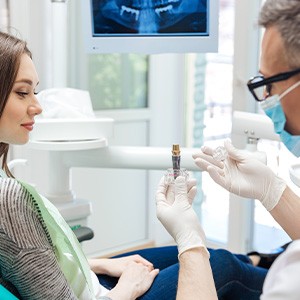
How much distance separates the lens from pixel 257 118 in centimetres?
184

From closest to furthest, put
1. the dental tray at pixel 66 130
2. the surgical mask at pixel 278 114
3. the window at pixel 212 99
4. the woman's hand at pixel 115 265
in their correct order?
the surgical mask at pixel 278 114
the woman's hand at pixel 115 265
the dental tray at pixel 66 130
the window at pixel 212 99

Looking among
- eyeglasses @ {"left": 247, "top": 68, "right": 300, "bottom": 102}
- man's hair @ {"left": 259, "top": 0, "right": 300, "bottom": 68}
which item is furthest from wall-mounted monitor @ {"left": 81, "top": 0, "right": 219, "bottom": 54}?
man's hair @ {"left": 259, "top": 0, "right": 300, "bottom": 68}

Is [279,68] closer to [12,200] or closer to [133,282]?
[12,200]

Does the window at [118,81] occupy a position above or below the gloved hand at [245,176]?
above

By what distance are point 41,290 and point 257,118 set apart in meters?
1.03

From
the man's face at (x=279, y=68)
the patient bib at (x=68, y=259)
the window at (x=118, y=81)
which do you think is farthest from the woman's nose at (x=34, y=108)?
the window at (x=118, y=81)

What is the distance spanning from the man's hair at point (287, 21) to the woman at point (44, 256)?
1.65ft

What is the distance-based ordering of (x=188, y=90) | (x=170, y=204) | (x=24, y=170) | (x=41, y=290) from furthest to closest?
(x=188, y=90) < (x=24, y=170) < (x=170, y=204) < (x=41, y=290)

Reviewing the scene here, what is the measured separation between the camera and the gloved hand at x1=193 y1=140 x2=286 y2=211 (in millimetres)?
1435

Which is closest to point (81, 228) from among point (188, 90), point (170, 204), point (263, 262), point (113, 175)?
point (170, 204)

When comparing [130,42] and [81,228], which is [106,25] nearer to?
[130,42]

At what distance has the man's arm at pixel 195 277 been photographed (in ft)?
3.88

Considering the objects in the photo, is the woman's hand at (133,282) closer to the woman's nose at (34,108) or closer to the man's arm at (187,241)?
the man's arm at (187,241)

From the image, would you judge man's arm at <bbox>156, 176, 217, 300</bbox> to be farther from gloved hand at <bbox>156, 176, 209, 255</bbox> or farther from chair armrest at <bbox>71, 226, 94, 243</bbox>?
chair armrest at <bbox>71, 226, 94, 243</bbox>
